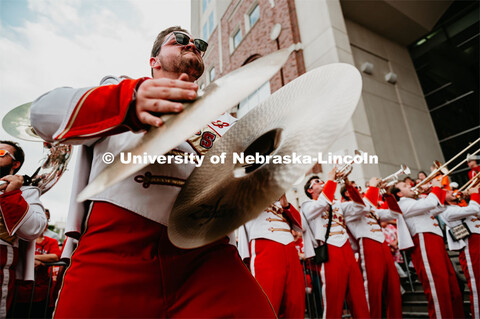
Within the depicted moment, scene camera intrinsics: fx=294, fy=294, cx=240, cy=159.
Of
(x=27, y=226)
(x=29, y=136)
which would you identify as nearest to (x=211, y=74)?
(x=29, y=136)

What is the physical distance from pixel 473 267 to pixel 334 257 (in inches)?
100

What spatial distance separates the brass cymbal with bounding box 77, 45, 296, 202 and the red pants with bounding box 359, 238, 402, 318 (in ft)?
15.8

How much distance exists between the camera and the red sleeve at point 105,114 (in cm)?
87

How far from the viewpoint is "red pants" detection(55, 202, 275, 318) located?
3.25 ft

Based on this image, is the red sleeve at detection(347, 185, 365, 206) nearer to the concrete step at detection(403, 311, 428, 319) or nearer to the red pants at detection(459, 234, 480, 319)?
the red pants at detection(459, 234, 480, 319)

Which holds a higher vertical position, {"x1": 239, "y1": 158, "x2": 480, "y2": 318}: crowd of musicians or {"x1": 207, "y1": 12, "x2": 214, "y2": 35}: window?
{"x1": 207, "y1": 12, "x2": 214, "y2": 35}: window

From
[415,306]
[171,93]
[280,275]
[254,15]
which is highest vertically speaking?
[254,15]

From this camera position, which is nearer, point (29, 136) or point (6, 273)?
point (29, 136)

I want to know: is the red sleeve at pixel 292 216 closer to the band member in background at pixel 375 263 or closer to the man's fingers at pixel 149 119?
the band member in background at pixel 375 263

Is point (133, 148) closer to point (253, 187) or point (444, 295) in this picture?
point (253, 187)

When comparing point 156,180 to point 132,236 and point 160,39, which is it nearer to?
point 132,236

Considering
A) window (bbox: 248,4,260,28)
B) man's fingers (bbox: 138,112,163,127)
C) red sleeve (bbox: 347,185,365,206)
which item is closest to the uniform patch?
man's fingers (bbox: 138,112,163,127)

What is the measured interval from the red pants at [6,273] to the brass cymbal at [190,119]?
2.85 m

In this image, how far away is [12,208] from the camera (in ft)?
8.44
